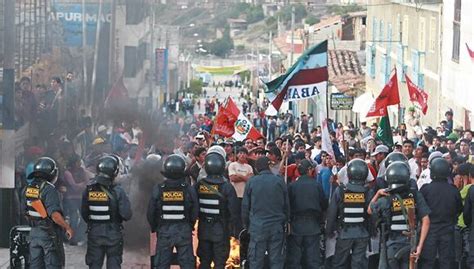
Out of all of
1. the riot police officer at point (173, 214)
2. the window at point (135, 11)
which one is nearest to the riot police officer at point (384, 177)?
the riot police officer at point (173, 214)

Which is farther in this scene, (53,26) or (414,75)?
(414,75)

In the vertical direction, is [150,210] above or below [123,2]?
below

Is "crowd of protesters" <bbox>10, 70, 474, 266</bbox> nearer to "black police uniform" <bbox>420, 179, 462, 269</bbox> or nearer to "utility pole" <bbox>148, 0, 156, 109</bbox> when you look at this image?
"black police uniform" <bbox>420, 179, 462, 269</bbox>

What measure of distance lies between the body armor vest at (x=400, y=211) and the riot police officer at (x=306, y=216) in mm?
1051

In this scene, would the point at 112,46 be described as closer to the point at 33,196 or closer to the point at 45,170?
the point at 45,170

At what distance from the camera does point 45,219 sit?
50.7 feet

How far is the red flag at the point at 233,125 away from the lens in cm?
2469

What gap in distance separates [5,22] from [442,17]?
21.7m

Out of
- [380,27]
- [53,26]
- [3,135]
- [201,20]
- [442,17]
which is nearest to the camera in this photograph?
[3,135]

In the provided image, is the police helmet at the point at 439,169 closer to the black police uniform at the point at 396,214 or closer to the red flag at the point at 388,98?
the black police uniform at the point at 396,214

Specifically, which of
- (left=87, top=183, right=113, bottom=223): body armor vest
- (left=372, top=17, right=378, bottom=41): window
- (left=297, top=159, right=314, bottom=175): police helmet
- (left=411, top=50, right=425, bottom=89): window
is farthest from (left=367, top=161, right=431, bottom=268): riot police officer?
(left=372, top=17, right=378, bottom=41): window

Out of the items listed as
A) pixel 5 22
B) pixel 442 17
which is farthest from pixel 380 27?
pixel 5 22

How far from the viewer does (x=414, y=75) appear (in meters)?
42.9

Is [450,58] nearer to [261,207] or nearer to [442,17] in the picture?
[442,17]
